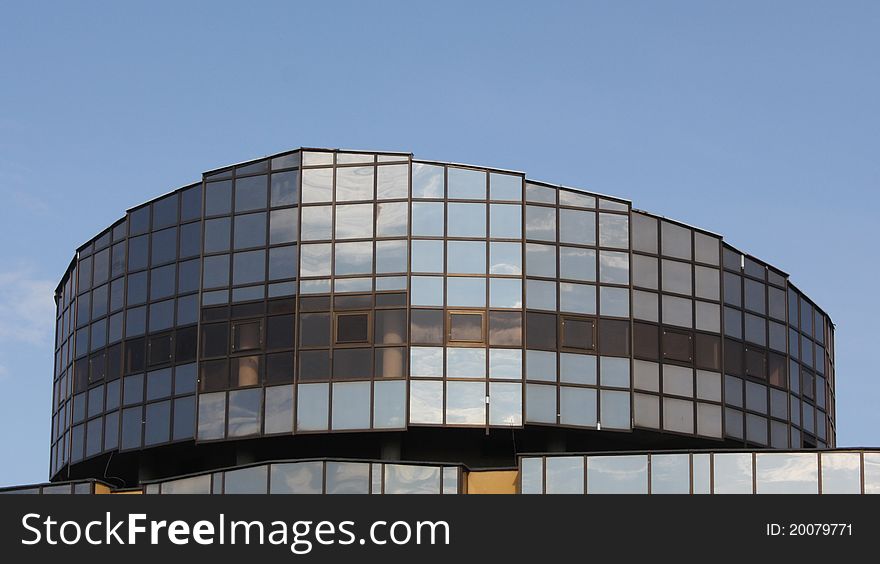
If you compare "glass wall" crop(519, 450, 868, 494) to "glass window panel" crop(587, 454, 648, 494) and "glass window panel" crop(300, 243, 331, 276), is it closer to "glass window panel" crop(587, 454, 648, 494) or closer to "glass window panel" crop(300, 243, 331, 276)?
"glass window panel" crop(587, 454, 648, 494)

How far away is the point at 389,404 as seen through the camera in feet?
240

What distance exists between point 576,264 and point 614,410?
5.95 meters

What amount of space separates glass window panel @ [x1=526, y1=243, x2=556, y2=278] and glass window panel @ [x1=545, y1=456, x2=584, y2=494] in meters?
8.95

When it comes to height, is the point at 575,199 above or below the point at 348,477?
above

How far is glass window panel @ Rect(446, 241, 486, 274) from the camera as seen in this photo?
7456 cm

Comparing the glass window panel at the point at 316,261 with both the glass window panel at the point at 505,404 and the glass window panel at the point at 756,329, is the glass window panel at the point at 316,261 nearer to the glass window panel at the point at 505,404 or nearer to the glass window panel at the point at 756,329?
the glass window panel at the point at 505,404

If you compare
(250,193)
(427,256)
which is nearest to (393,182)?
(427,256)

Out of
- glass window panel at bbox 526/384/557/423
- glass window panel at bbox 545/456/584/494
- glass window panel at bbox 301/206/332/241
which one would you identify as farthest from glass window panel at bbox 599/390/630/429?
glass window panel at bbox 301/206/332/241

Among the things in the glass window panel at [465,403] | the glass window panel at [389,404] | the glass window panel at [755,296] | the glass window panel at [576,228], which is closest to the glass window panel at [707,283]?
the glass window panel at [755,296]

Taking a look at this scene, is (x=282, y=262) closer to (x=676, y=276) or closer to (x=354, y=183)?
(x=354, y=183)
